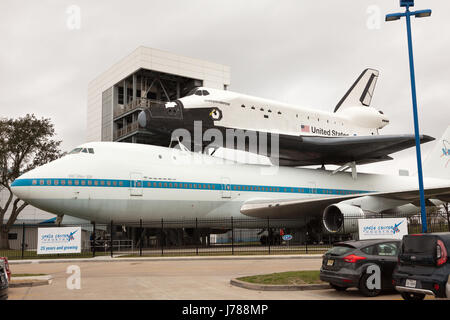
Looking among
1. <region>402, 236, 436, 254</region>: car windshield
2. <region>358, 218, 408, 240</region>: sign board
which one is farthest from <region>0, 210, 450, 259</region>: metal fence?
<region>402, 236, 436, 254</region>: car windshield

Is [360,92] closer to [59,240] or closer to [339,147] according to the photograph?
[339,147]

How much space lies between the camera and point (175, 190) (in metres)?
22.6

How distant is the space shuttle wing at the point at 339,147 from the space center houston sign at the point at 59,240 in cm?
1335

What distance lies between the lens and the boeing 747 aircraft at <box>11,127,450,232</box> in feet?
66.3

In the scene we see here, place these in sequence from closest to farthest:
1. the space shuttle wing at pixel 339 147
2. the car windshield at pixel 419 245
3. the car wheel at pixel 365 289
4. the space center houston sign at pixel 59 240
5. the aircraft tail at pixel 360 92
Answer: the car windshield at pixel 419 245
the car wheel at pixel 365 289
the space center houston sign at pixel 59 240
the space shuttle wing at pixel 339 147
the aircraft tail at pixel 360 92

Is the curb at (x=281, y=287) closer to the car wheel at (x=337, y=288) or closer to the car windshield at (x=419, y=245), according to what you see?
the car wheel at (x=337, y=288)

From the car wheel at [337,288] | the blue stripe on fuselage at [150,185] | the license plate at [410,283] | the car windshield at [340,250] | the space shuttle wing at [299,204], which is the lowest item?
the car wheel at [337,288]

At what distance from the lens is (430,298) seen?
8258 mm

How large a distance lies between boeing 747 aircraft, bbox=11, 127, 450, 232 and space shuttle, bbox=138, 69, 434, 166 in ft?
4.86

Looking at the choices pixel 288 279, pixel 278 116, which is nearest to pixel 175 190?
pixel 278 116

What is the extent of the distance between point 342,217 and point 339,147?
744cm

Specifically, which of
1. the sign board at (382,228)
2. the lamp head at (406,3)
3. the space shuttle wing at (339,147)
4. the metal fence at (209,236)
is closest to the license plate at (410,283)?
the lamp head at (406,3)

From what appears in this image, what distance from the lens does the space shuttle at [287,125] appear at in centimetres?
2444

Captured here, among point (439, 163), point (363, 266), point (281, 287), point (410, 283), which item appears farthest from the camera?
point (439, 163)
